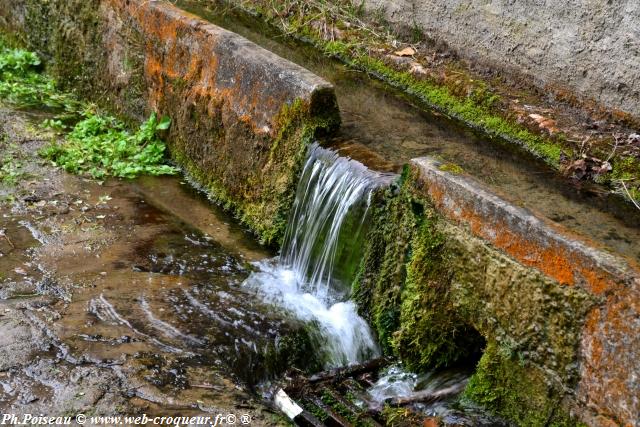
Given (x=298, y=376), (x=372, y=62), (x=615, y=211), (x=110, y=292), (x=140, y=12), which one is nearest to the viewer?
(x=298, y=376)

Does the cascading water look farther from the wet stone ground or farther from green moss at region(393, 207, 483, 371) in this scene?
green moss at region(393, 207, 483, 371)

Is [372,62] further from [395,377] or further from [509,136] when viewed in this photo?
[395,377]

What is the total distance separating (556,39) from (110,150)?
343cm

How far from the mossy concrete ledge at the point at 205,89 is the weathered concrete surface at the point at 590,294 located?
1728 millimetres

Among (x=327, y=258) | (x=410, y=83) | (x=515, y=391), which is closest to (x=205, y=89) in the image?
(x=410, y=83)

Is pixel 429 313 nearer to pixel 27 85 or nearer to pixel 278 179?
pixel 278 179

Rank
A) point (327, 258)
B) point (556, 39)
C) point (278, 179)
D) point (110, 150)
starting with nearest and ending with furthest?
point (327, 258)
point (278, 179)
point (556, 39)
point (110, 150)

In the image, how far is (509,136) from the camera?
561cm

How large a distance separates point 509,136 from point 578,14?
3.14 feet

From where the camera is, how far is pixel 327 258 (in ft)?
15.4

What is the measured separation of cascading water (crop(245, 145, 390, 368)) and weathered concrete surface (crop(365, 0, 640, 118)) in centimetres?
192

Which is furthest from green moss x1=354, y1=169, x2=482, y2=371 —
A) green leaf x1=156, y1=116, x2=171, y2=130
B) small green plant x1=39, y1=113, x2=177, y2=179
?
green leaf x1=156, y1=116, x2=171, y2=130

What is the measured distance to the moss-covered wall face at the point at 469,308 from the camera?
3352 mm

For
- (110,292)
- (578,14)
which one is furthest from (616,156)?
(110,292)
